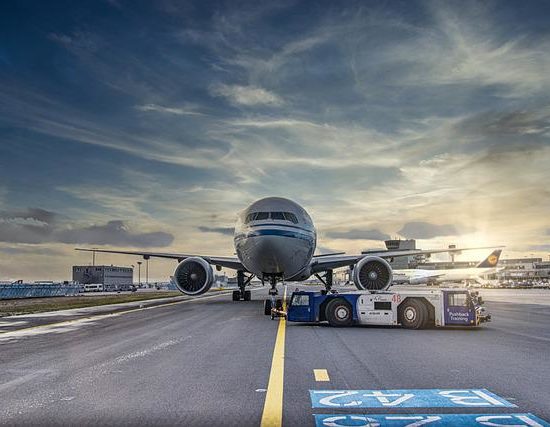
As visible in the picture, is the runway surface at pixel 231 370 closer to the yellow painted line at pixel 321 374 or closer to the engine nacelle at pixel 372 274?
the yellow painted line at pixel 321 374

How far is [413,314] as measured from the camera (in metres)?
17.4

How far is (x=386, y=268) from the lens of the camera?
28297mm

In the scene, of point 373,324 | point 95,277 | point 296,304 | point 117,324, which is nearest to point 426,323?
point 373,324

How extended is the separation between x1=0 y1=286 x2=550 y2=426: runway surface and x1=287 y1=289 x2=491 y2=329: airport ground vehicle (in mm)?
1023

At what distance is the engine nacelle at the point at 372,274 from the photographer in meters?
28.4

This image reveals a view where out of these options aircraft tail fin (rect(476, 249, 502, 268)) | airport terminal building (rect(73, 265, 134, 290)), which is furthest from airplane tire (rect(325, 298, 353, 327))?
airport terminal building (rect(73, 265, 134, 290))

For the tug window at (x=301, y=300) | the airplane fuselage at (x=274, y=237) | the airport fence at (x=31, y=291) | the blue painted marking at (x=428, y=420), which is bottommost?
the airport fence at (x=31, y=291)

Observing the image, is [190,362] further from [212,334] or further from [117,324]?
[117,324]

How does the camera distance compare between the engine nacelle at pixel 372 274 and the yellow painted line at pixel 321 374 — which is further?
the engine nacelle at pixel 372 274

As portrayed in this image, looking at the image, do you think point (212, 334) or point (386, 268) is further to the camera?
point (386, 268)

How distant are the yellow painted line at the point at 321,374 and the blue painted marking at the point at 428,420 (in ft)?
7.40

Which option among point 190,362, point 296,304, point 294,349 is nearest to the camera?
point 190,362

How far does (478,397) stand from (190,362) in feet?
18.2

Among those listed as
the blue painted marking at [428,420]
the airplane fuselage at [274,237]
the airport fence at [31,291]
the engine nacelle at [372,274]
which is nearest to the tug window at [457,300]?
the airplane fuselage at [274,237]
